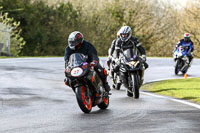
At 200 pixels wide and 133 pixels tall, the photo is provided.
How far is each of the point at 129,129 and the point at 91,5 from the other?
60746mm

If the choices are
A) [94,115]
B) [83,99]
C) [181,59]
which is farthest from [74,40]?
[181,59]

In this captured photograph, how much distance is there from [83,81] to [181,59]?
44.6ft

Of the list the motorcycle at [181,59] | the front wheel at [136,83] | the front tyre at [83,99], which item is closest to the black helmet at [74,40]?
the front tyre at [83,99]

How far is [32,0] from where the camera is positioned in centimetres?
6431

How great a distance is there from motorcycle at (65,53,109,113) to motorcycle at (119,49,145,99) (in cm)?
271

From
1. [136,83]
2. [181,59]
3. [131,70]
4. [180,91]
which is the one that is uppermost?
[131,70]

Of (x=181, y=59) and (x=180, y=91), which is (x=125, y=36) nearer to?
(x=180, y=91)

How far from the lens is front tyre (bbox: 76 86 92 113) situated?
992 centimetres

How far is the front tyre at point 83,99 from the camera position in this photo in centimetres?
992

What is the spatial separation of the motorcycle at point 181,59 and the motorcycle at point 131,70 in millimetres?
9537

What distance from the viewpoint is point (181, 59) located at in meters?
23.2

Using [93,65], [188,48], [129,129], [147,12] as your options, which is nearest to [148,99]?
[93,65]

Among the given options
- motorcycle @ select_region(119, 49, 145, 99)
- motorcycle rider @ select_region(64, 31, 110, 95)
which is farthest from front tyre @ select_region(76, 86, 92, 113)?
motorcycle @ select_region(119, 49, 145, 99)

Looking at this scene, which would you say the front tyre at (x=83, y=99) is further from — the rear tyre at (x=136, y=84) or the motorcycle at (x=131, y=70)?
the motorcycle at (x=131, y=70)
